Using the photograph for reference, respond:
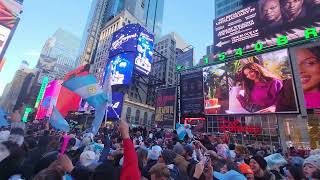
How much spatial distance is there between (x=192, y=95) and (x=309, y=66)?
15858 mm

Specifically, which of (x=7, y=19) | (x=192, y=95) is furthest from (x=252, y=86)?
(x=7, y=19)

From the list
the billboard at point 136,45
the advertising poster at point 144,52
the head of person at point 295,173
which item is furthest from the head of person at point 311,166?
the advertising poster at point 144,52

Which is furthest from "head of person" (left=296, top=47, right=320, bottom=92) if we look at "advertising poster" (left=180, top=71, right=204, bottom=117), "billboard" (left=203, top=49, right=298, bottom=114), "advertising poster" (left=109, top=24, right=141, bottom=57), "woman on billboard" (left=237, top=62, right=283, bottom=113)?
"advertising poster" (left=109, top=24, right=141, bottom=57)

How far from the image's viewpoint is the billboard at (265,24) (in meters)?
27.5

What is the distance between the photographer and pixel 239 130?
101 ft

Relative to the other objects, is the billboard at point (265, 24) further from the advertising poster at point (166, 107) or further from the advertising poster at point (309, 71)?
the advertising poster at point (166, 107)

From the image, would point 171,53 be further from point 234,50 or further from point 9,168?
point 9,168

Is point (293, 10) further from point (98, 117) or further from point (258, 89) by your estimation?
point (98, 117)

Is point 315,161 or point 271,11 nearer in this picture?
point 315,161

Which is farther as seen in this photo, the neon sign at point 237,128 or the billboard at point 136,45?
the billboard at point 136,45

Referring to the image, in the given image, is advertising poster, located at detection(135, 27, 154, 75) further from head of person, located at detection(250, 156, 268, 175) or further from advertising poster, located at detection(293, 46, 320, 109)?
head of person, located at detection(250, 156, 268, 175)

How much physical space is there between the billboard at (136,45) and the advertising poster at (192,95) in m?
18.8

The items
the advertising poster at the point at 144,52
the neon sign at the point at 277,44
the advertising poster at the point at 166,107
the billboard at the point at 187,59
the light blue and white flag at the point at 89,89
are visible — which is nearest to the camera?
the light blue and white flag at the point at 89,89

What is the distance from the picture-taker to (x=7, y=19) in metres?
34.4
